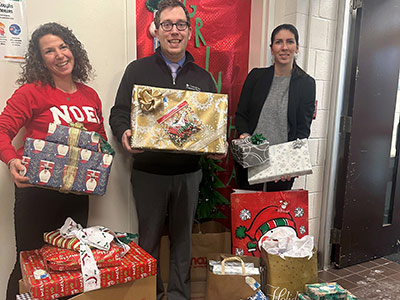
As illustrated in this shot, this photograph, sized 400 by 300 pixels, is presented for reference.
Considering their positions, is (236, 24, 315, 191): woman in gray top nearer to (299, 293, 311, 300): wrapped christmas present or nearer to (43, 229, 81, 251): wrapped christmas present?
(299, 293, 311, 300): wrapped christmas present

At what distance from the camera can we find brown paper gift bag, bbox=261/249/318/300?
1953mm

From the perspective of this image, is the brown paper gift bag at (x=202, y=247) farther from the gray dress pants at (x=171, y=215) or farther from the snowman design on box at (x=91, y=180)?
the snowman design on box at (x=91, y=180)

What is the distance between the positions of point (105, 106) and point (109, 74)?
0.18 metres

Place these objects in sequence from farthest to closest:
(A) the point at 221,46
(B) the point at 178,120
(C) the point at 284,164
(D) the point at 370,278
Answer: (D) the point at 370,278
(A) the point at 221,46
(C) the point at 284,164
(B) the point at 178,120

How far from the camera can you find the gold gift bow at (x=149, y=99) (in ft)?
5.38

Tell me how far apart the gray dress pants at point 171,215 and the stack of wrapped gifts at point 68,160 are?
1.04ft

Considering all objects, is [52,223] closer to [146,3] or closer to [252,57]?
[146,3]

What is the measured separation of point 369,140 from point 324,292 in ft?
4.20

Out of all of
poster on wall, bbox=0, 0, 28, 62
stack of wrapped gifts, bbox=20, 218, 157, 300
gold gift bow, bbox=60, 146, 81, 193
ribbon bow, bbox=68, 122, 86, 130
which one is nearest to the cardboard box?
stack of wrapped gifts, bbox=20, 218, 157, 300

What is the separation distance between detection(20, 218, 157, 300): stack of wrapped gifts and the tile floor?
1.56 metres

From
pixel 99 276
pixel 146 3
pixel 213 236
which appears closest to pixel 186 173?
pixel 213 236

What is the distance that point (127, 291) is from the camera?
1569 mm

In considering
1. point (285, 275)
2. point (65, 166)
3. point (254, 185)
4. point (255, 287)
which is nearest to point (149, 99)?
point (65, 166)

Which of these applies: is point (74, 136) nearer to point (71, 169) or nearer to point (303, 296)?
point (71, 169)
